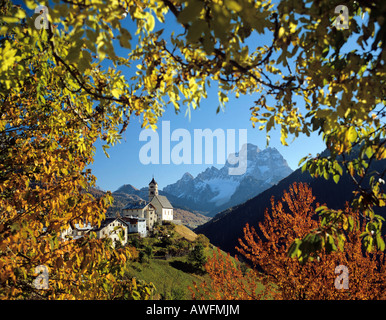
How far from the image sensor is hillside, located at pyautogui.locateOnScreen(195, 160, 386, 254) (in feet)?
345

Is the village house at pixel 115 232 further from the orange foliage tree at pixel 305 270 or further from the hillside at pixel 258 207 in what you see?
the hillside at pixel 258 207

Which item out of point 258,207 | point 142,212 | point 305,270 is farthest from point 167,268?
point 258,207

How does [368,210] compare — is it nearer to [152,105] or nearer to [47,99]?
[152,105]

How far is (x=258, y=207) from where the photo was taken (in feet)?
419

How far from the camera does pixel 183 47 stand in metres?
2.70

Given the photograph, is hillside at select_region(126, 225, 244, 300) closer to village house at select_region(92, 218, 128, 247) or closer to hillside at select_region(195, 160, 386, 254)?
village house at select_region(92, 218, 128, 247)

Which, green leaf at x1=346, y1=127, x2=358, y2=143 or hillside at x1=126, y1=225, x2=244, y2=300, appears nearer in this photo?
green leaf at x1=346, y1=127, x2=358, y2=143

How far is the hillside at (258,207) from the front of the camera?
Answer: 4144 inches

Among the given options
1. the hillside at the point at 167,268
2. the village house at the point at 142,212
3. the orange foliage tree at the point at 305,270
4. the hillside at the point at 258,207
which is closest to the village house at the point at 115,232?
the orange foliage tree at the point at 305,270

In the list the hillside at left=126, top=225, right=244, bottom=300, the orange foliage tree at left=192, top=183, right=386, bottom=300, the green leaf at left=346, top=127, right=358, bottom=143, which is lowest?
the hillside at left=126, top=225, right=244, bottom=300

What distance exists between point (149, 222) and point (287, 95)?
88.3m

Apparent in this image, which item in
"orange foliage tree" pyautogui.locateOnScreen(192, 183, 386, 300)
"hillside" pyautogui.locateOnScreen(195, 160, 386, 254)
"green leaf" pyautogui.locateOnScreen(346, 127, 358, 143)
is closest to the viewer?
"green leaf" pyautogui.locateOnScreen(346, 127, 358, 143)

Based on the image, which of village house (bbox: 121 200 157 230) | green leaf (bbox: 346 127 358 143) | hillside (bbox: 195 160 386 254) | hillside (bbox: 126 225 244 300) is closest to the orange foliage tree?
green leaf (bbox: 346 127 358 143)
